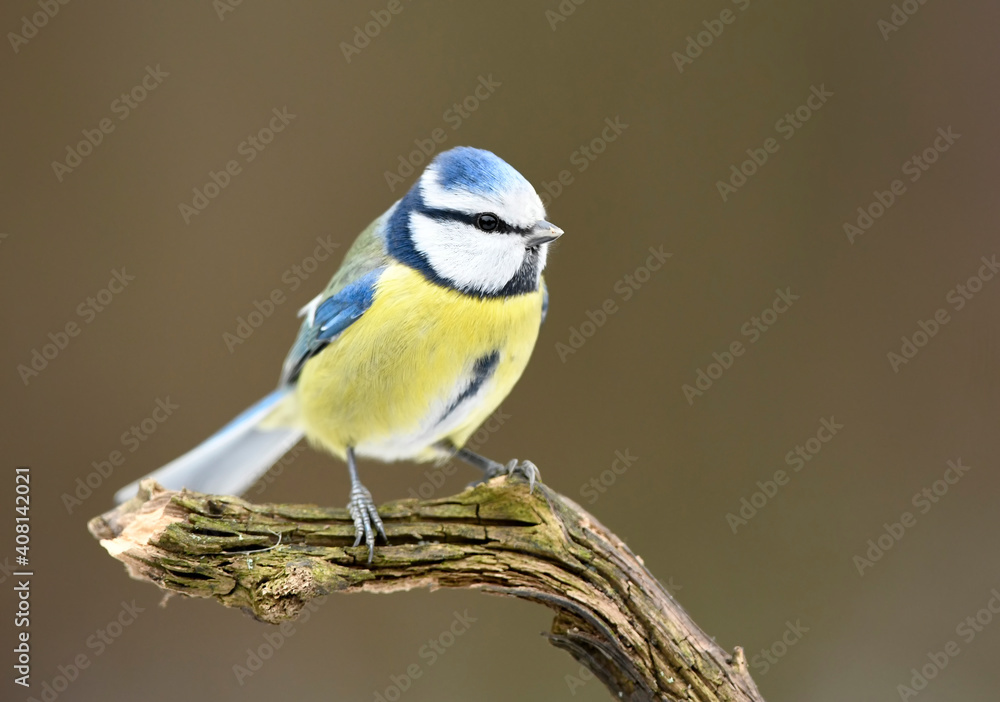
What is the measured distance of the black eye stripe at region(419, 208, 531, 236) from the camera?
70.6 inches

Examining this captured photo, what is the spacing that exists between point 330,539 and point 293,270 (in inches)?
60.6

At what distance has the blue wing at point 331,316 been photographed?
1.97 meters

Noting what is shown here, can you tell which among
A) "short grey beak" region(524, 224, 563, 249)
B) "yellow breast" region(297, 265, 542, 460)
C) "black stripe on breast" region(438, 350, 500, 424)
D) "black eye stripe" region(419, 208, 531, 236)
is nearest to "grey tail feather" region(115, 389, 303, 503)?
"yellow breast" region(297, 265, 542, 460)

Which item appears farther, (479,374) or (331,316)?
(331,316)

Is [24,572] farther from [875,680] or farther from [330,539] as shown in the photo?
[875,680]

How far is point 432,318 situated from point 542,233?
0.30 m

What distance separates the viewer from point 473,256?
1.84 meters

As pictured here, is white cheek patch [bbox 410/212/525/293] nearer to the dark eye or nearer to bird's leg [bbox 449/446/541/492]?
the dark eye

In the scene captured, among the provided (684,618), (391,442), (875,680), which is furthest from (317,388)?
(875,680)

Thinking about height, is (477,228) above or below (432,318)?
above

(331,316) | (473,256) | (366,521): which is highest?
(473,256)

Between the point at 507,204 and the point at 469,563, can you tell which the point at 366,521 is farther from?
the point at 507,204

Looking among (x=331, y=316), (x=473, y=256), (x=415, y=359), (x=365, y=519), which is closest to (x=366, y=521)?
(x=365, y=519)

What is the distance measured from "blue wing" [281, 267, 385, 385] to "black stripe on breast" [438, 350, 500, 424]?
0.96 ft
